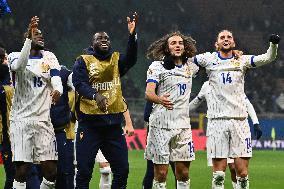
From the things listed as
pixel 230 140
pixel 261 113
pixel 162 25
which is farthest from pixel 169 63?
pixel 162 25

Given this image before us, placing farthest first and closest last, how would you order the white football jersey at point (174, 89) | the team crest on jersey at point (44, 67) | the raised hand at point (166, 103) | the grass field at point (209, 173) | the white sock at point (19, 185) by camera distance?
the grass field at point (209, 173) → the white football jersey at point (174, 89) → the raised hand at point (166, 103) → the team crest on jersey at point (44, 67) → the white sock at point (19, 185)

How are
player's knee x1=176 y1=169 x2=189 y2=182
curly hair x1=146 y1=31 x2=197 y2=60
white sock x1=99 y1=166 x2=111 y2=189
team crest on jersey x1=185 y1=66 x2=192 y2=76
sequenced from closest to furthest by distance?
1. player's knee x1=176 y1=169 x2=189 y2=182
2. team crest on jersey x1=185 y1=66 x2=192 y2=76
3. curly hair x1=146 y1=31 x2=197 y2=60
4. white sock x1=99 y1=166 x2=111 y2=189

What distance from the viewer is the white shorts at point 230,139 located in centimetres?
1152

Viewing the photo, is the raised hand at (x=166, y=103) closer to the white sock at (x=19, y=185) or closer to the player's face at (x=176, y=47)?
the player's face at (x=176, y=47)

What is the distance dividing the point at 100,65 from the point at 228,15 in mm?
27531

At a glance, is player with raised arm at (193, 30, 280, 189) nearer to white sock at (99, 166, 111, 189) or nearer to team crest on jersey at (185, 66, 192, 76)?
team crest on jersey at (185, 66, 192, 76)

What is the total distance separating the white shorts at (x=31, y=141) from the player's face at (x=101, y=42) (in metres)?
1.20

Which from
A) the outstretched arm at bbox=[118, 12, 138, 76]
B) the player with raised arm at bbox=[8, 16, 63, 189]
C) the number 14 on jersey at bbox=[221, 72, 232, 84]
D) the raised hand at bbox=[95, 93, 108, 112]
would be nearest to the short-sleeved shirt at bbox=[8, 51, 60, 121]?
the player with raised arm at bbox=[8, 16, 63, 189]

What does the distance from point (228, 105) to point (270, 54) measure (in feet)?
3.05

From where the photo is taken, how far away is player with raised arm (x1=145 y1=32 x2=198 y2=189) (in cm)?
1095

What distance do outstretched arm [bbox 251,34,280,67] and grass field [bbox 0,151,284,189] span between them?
438 centimetres

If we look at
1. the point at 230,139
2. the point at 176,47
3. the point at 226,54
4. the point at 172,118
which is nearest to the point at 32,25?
the point at 176,47

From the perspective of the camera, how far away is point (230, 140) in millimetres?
Answer: 11617

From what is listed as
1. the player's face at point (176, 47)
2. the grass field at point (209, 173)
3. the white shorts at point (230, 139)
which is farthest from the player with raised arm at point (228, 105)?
the grass field at point (209, 173)
